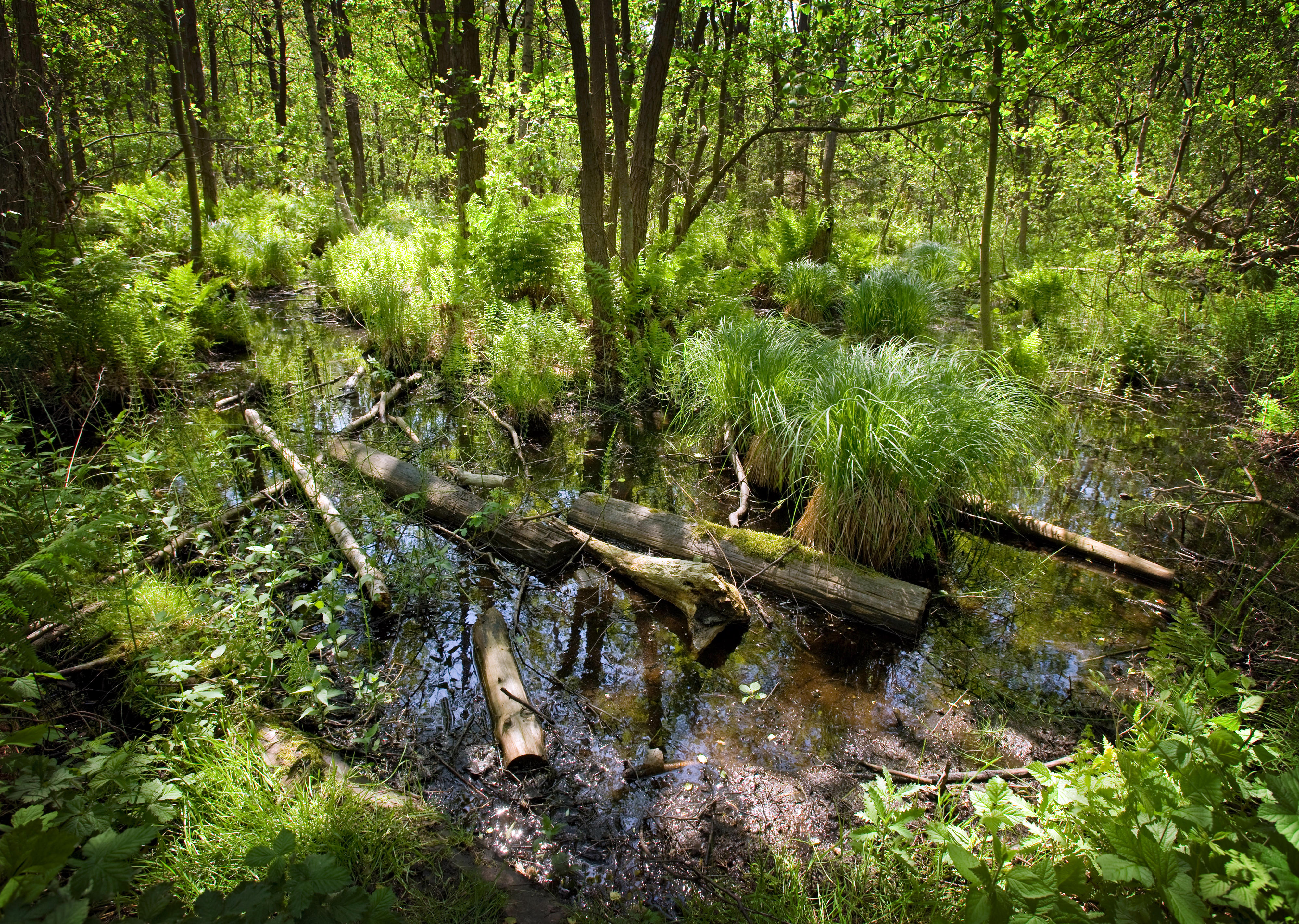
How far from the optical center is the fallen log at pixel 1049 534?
12.9ft

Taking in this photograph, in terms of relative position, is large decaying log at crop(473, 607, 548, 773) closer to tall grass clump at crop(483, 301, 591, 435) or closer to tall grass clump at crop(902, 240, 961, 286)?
tall grass clump at crop(483, 301, 591, 435)

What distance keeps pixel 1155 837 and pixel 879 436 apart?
2542 millimetres

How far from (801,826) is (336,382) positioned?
6.09 metres

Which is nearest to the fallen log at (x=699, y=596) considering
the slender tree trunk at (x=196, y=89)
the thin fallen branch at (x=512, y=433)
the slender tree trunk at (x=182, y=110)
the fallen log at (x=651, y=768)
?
the fallen log at (x=651, y=768)

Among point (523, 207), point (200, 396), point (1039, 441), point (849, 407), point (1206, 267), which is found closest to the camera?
point (849, 407)

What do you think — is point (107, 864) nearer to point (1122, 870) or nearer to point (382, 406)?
point (1122, 870)

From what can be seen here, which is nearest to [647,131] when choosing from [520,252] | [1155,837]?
[520,252]

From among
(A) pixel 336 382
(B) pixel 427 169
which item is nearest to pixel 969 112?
(A) pixel 336 382

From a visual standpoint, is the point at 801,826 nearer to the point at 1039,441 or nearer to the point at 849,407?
the point at 849,407

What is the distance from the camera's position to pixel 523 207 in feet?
29.4

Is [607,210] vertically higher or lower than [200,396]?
higher

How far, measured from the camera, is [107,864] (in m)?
1.33

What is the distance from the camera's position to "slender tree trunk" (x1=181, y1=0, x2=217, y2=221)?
7.68 meters

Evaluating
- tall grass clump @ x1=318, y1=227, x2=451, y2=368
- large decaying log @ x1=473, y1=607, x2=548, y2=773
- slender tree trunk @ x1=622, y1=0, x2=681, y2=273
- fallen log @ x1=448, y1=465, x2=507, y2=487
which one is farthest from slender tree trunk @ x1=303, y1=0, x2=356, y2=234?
large decaying log @ x1=473, y1=607, x2=548, y2=773
